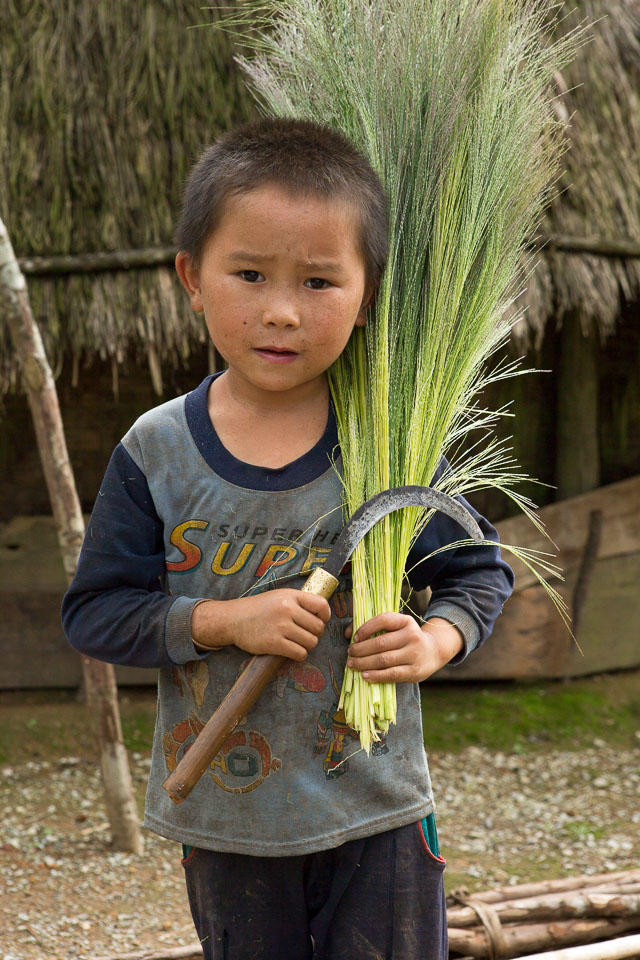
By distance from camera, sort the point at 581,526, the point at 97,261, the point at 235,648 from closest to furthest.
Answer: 1. the point at 235,648
2. the point at 97,261
3. the point at 581,526

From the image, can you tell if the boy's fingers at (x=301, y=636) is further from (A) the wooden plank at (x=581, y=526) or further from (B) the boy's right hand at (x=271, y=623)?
(A) the wooden plank at (x=581, y=526)

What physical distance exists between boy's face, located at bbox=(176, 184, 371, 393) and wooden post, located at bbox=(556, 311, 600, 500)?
3385 millimetres

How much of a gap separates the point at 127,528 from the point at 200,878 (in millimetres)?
516

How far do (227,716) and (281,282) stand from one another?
56 cm

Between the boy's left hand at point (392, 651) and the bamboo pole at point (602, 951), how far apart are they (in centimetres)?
120

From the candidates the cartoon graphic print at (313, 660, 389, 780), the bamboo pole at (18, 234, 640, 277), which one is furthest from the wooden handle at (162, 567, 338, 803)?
the bamboo pole at (18, 234, 640, 277)

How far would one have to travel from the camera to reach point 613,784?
378 cm

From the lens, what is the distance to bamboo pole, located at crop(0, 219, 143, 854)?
2756mm

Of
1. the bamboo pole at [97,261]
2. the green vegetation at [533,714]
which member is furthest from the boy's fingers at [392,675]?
the green vegetation at [533,714]

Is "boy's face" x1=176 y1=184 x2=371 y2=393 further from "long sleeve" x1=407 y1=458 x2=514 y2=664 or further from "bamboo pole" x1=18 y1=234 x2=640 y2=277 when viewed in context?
"bamboo pole" x1=18 y1=234 x2=640 y2=277

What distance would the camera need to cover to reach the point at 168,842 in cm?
327

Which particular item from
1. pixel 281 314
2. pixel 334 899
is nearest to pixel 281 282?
pixel 281 314

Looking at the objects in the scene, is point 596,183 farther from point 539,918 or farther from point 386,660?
point 386,660

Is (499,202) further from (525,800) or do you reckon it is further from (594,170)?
(525,800)
